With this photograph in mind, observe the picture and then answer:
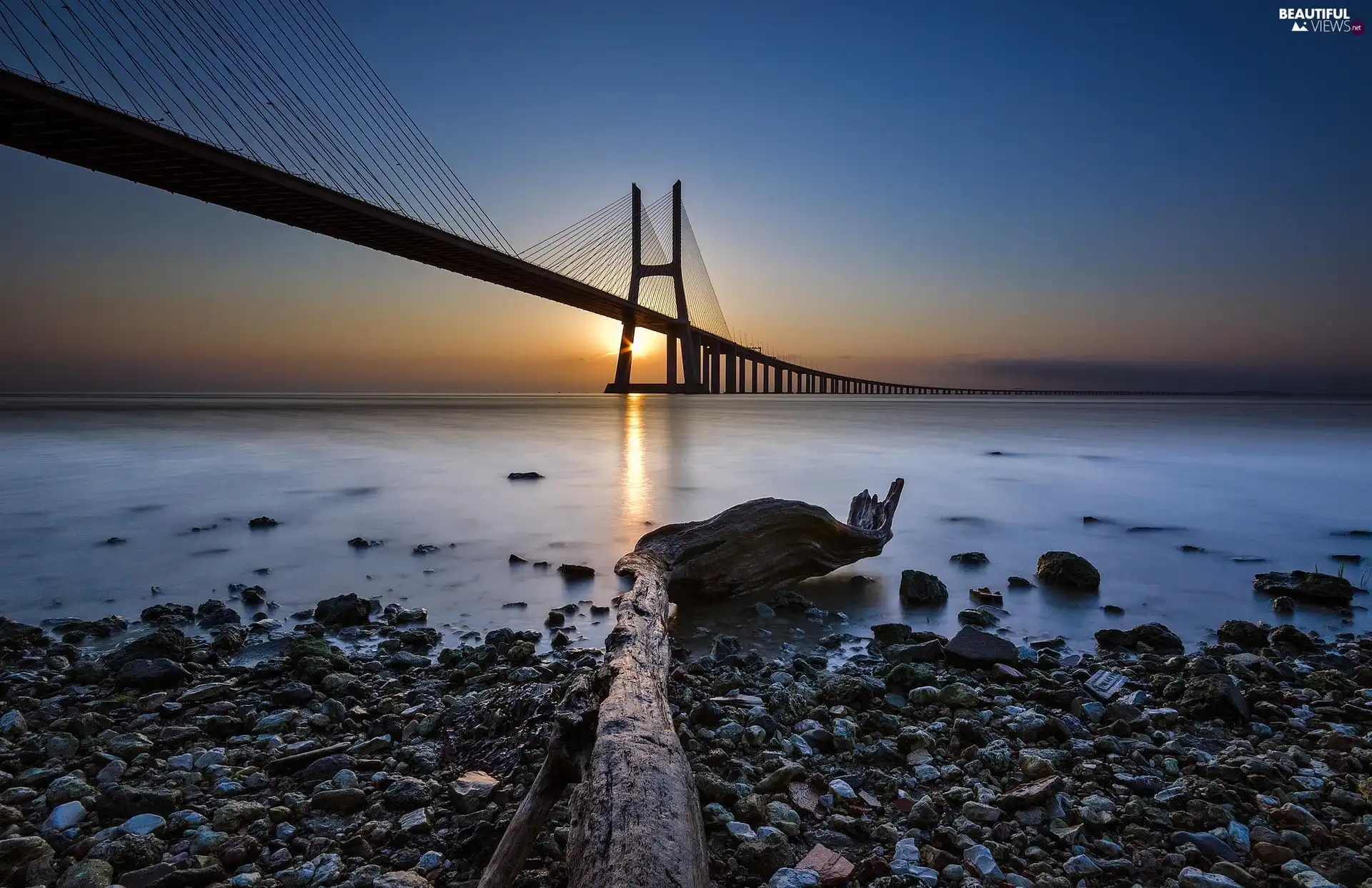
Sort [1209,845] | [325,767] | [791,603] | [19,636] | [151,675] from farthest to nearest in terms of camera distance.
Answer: [791,603] → [19,636] → [151,675] → [325,767] → [1209,845]

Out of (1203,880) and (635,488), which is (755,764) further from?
(635,488)

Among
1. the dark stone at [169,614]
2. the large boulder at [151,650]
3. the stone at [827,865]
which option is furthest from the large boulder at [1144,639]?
the dark stone at [169,614]

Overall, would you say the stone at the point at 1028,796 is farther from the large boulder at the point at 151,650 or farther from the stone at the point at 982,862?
the large boulder at the point at 151,650

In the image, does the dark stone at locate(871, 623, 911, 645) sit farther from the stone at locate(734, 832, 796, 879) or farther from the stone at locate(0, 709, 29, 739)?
the stone at locate(0, 709, 29, 739)

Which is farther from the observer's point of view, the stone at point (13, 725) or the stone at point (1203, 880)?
the stone at point (13, 725)

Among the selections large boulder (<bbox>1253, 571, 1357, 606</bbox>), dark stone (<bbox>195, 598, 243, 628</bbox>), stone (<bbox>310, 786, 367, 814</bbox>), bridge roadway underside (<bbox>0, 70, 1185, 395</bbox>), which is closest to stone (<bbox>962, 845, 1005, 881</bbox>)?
stone (<bbox>310, 786, 367, 814</bbox>)

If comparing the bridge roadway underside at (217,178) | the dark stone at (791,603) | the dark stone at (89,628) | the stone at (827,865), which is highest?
the bridge roadway underside at (217,178)

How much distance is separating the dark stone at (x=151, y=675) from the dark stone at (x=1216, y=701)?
163 inches

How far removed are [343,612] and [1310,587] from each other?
6087 millimetres

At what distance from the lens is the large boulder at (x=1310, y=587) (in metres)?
4.32

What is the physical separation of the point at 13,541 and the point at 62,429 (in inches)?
927

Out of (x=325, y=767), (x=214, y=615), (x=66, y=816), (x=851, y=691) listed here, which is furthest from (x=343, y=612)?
(x=851, y=691)

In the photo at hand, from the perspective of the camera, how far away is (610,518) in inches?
290

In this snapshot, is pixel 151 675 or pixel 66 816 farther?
pixel 151 675
